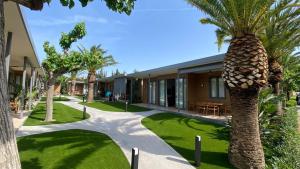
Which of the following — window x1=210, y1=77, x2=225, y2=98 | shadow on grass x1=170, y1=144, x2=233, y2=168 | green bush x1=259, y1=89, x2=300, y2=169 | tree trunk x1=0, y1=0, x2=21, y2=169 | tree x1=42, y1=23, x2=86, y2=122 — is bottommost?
shadow on grass x1=170, y1=144, x2=233, y2=168

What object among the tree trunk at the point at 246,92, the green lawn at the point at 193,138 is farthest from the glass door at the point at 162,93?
the tree trunk at the point at 246,92

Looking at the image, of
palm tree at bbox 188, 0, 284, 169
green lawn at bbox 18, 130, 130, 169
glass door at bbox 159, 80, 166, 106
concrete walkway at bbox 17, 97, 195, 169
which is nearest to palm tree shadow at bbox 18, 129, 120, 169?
green lawn at bbox 18, 130, 130, 169

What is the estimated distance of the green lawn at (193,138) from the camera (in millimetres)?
7226

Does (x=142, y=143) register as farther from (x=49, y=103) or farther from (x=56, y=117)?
(x=56, y=117)

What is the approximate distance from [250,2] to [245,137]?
3754 mm

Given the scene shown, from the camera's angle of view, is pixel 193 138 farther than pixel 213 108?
No

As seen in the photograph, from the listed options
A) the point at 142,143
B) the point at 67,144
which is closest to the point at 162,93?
the point at 142,143

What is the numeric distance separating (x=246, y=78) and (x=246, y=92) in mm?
420

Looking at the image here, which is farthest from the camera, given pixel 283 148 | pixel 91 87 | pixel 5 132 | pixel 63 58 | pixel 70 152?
pixel 91 87

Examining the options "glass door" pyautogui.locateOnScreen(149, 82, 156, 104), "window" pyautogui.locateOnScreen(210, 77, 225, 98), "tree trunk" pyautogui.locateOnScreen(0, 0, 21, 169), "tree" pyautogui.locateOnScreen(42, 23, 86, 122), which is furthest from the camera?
"glass door" pyautogui.locateOnScreen(149, 82, 156, 104)

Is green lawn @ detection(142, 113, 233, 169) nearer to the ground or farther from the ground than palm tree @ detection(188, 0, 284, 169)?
nearer to the ground

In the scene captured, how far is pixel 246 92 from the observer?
6.59 m

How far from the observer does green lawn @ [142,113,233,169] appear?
7.23 m

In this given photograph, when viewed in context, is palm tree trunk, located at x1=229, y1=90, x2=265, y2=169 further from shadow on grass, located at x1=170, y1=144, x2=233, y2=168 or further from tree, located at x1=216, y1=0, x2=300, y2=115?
tree, located at x1=216, y1=0, x2=300, y2=115
